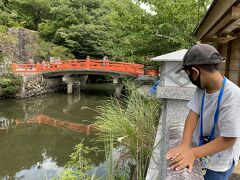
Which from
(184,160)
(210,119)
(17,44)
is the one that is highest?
(17,44)

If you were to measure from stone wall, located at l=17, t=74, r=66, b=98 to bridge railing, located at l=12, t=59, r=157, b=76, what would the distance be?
44cm

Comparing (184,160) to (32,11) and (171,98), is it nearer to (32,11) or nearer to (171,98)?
(171,98)

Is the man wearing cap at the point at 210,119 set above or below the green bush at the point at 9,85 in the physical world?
above

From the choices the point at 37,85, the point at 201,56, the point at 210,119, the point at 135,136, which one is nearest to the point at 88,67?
the point at 37,85

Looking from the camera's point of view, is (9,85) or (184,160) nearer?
(184,160)

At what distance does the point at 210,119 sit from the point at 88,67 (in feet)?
49.0

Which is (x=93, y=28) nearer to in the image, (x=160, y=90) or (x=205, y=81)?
(x=160, y=90)

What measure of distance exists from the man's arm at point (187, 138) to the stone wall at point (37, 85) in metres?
14.6

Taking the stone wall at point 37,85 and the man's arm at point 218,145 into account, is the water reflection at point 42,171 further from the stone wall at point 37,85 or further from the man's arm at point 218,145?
the stone wall at point 37,85

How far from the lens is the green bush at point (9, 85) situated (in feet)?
45.0

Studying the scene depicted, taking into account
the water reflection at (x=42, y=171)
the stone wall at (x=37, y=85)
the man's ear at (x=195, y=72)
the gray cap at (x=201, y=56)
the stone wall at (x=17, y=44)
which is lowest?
the water reflection at (x=42, y=171)

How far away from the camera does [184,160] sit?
3.45 ft

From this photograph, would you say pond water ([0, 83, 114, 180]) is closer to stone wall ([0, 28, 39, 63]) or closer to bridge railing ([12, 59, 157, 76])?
bridge railing ([12, 59, 157, 76])

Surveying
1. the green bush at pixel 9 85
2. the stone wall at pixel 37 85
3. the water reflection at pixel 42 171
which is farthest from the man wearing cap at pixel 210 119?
the stone wall at pixel 37 85
